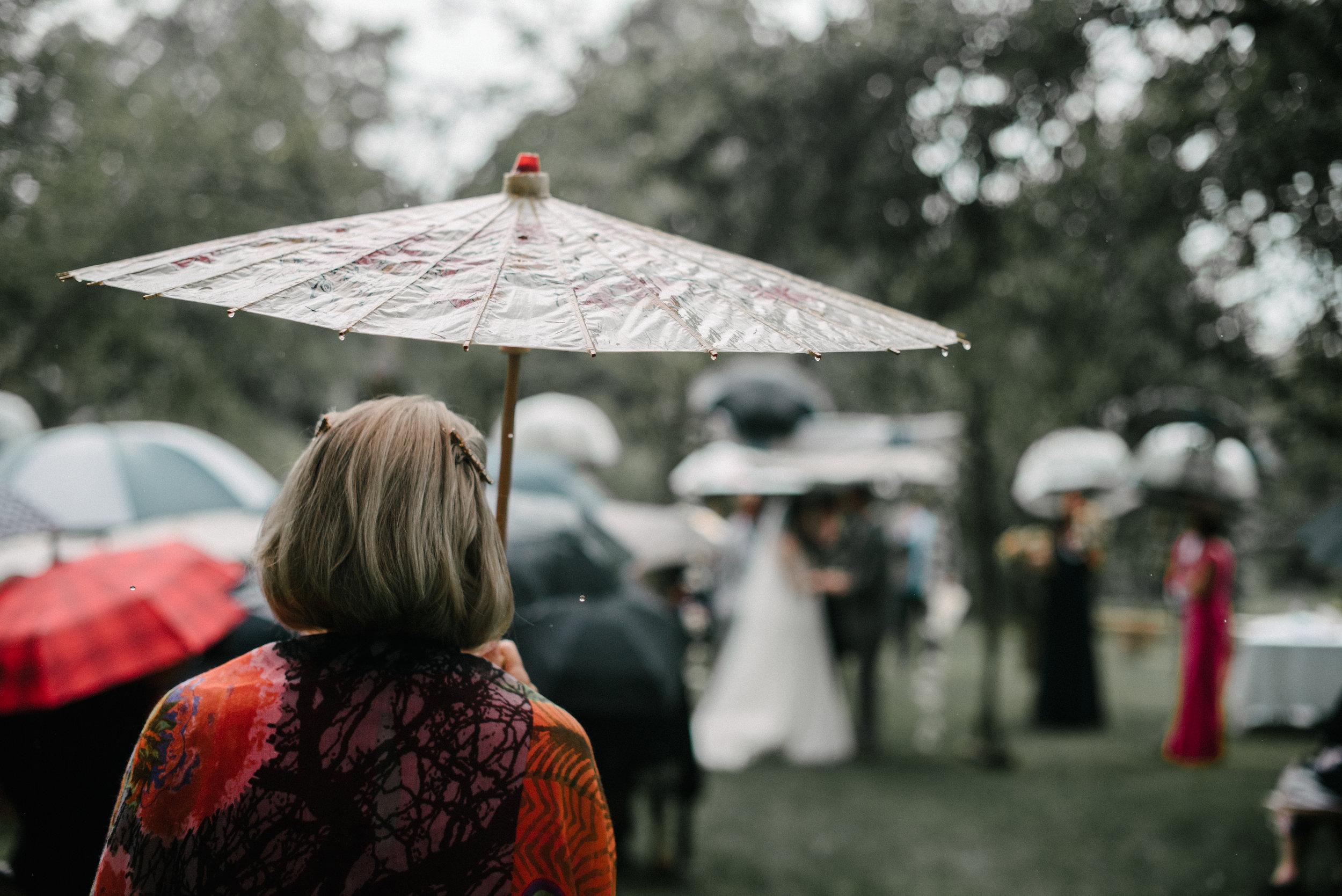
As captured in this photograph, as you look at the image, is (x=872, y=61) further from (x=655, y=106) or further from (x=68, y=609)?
(x=68, y=609)

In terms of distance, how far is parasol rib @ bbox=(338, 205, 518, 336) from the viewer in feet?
4.85

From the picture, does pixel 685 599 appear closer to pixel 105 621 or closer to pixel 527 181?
pixel 105 621

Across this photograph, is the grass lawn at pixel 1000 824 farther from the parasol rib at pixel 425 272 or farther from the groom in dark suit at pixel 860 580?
the parasol rib at pixel 425 272

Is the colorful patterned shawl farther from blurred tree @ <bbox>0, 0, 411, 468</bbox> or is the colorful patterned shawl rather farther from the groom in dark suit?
the groom in dark suit

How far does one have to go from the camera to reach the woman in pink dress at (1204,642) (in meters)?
7.25

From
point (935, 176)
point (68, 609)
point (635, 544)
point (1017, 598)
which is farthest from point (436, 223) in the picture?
point (1017, 598)

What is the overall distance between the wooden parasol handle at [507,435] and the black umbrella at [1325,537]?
3566mm

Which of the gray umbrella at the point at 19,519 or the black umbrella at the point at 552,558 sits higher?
the gray umbrella at the point at 19,519

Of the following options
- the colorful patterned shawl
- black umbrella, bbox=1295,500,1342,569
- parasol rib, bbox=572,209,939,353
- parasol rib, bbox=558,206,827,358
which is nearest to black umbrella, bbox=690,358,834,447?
black umbrella, bbox=1295,500,1342,569

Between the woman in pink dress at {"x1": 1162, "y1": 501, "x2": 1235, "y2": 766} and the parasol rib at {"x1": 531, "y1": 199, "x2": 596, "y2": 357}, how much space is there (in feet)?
Answer: 22.2

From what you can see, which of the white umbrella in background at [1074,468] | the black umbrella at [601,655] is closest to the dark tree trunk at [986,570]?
the white umbrella in background at [1074,468]

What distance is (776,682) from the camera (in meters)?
8.10

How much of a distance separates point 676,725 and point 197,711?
3.34m

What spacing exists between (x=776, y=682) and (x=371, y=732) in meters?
7.05
